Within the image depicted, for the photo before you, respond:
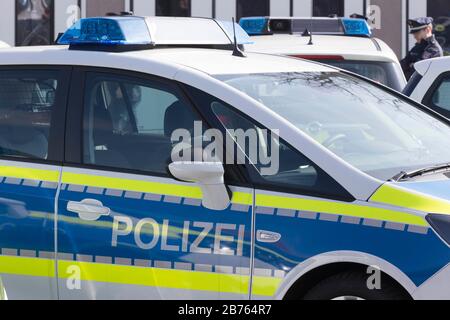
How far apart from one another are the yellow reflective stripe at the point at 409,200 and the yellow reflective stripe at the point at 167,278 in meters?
0.52

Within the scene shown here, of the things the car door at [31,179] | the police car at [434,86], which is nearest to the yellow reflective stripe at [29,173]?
the car door at [31,179]

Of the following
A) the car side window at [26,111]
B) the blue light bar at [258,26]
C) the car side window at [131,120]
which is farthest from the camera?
the blue light bar at [258,26]

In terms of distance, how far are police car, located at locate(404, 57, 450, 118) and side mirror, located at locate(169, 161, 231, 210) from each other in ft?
9.86

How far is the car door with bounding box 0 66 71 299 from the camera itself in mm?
4402

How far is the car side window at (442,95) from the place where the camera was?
267 inches

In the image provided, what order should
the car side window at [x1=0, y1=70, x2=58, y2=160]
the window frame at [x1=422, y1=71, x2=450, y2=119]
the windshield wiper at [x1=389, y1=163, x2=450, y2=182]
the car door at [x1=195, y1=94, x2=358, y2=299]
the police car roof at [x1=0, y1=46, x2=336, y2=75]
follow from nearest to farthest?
the car door at [x1=195, y1=94, x2=358, y2=299] < the windshield wiper at [x1=389, y1=163, x2=450, y2=182] < the police car roof at [x1=0, y1=46, x2=336, y2=75] < the car side window at [x1=0, y1=70, x2=58, y2=160] < the window frame at [x1=422, y1=71, x2=450, y2=119]

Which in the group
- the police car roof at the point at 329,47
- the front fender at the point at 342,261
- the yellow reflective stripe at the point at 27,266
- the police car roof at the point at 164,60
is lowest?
the yellow reflective stripe at the point at 27,266

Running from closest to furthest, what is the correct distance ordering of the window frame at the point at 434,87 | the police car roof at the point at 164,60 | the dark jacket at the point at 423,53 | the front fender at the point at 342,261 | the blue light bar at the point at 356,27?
the front fender at the point at 342,261 < the police car roof at the point at 164,60 < the window frame at the point at 434,87 < the blue light bar at the point at 356,27 < the dark jacket at the point at 423,53

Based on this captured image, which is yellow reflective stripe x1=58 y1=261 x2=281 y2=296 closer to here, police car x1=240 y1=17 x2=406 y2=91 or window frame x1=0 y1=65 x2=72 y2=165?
window frame x1=0 y1=65 x2=72 y2=165

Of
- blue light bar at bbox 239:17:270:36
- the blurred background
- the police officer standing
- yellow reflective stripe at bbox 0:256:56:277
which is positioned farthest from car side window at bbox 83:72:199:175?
the blurred background

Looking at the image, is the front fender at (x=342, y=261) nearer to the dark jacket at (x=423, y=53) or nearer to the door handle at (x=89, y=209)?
the door handle at (x=89, y=209)

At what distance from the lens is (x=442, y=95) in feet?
22.3
